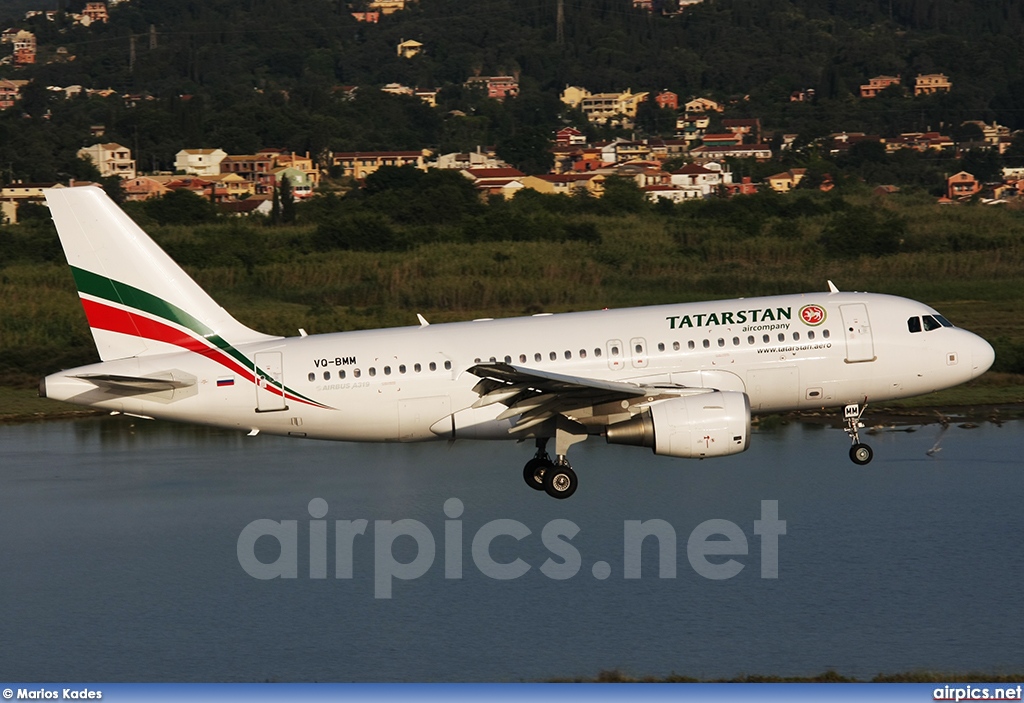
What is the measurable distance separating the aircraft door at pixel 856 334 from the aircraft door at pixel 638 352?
499 centimetres

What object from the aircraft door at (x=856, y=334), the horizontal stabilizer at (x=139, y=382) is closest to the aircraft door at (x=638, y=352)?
the aircraft door at (x=856, y=334)

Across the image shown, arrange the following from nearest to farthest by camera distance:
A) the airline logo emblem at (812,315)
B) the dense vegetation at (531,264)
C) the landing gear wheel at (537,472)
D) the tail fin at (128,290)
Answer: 1. the airline logo emblem at (812,315)
2. the landing gear wheel at (537,472)
3. the tail fin at (128,290)
4. the dense vegetation at (531,264)

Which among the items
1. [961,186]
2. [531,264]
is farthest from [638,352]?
[961,186]

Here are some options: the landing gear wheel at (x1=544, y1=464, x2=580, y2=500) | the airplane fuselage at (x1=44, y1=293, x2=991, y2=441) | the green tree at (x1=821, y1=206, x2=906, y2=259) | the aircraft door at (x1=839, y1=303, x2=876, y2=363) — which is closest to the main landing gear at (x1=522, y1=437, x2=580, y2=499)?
the landing gear wheel at (x1=544, y1=464, x2=580, y2=500)

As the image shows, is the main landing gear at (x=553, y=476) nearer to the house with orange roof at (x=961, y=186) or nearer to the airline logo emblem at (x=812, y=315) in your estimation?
the airline logo emblem at (x=812, y=315)

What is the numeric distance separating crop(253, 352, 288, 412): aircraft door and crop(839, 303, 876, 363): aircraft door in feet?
44.8

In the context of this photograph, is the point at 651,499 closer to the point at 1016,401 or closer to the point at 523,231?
the point at 1016,401

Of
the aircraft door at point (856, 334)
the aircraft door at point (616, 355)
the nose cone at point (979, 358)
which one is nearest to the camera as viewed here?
the aircraft door at point (616, 355)

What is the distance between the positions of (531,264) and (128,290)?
183ft

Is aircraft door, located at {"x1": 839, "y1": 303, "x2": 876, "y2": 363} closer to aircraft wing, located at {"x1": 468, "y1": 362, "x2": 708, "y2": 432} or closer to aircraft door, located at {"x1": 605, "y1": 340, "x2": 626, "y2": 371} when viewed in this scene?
aircraft wing, located at {"x1": 468, "y1": 362, "x2": 708, "y2": 432}

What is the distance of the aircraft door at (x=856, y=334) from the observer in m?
38.1

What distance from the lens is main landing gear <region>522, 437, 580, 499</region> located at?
37.8 meters

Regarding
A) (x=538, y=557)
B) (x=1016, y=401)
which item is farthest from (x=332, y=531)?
(x=1016, y=401)

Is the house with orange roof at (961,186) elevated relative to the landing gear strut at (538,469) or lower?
elevated
